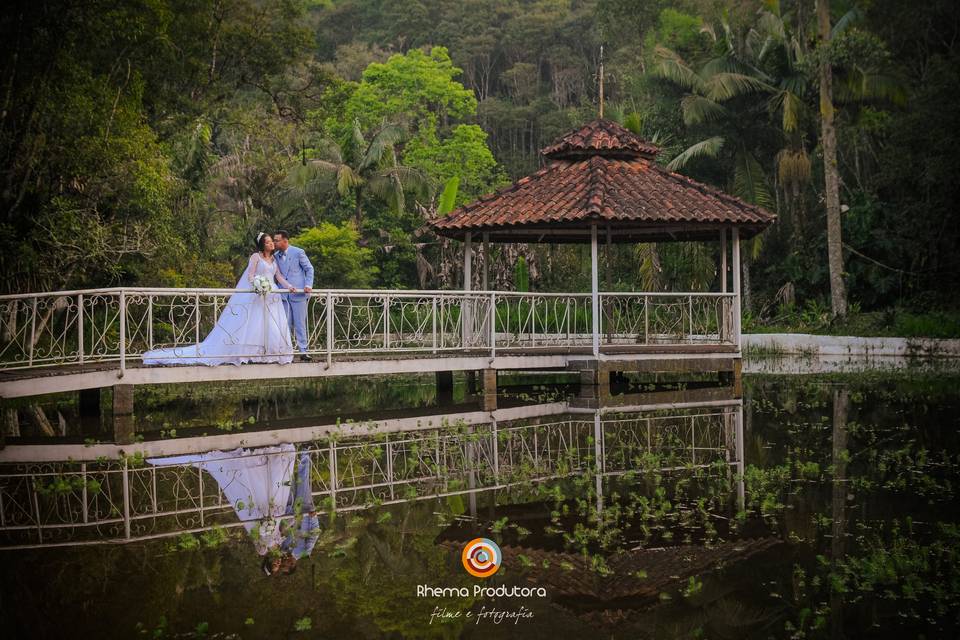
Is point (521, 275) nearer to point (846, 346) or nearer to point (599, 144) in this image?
point (846, 346)

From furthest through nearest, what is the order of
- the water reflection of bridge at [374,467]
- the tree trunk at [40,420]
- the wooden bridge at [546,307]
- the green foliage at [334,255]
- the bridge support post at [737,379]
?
the green foliage at [334,255], the bridge support post at [737,379], the wooden bridge at [546,307], the tree trunk at [40,420], the water reflection of bridge at [374,467]

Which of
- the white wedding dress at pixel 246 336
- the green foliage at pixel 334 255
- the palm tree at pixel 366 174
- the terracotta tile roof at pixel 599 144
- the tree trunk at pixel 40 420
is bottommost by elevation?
the tree trunk at pixel 40 420

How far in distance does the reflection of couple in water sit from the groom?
12.4 ft

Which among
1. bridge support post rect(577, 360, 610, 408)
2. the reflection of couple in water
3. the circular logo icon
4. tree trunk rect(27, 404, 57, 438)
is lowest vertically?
tree trunk rect(27, 404, 57, 438)

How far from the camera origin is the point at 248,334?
15406 mm

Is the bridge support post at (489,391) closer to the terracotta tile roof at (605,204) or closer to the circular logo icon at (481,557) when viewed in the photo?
the terracotta tile roof at (605,204)

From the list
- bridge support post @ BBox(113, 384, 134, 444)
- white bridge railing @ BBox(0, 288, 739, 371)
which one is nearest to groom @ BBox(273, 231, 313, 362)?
white bridge railing @ BBox(0, 288, 739, 371)

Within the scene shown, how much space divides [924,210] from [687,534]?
25045 mm

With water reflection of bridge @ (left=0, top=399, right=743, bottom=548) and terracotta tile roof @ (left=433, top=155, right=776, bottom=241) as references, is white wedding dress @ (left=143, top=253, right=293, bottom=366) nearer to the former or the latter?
water reflection of bridge @ (left=0, top=399, right=743, bottom=548)

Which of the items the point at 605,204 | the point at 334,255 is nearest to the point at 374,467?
the point at 605,204

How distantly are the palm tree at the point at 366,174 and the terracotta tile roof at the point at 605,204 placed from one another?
52.9 feet

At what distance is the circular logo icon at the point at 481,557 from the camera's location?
22.6ft

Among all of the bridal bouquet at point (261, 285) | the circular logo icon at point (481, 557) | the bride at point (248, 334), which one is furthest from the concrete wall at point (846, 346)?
the circular logo icon at point (481, 557)

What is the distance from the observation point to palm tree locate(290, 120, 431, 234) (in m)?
35.5
